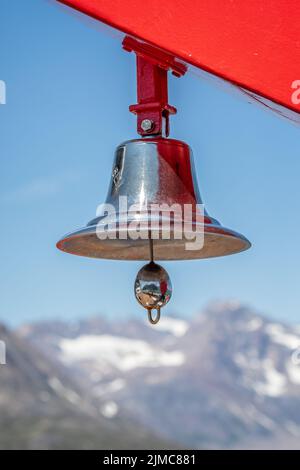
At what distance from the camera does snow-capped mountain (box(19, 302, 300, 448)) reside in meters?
119

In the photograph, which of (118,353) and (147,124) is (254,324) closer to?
(118,353)

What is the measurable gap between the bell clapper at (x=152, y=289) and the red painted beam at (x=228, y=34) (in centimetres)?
49

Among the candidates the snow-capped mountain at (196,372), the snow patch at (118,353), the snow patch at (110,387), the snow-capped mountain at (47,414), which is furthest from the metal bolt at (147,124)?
the snow patch at (118,353)

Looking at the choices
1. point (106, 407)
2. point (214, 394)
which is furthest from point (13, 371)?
point (214, 394)

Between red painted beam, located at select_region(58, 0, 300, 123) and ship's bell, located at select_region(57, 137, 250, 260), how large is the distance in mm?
322

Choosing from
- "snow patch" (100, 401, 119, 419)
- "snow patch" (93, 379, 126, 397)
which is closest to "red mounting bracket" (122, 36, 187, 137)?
"snow patch" (100, 401, 119, 419)

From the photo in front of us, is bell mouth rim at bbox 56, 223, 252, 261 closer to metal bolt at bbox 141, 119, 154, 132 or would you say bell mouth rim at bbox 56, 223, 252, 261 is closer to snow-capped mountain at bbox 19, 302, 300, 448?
metal bolt at bbox 141, 119, 154, 132

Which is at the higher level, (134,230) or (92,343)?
(92,343)

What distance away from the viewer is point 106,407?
98.8 metres

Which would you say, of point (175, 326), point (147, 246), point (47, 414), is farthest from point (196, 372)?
point (147, 246)

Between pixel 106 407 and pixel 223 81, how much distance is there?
9816 cm

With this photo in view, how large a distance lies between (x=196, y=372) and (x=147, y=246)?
13402 centimetres
